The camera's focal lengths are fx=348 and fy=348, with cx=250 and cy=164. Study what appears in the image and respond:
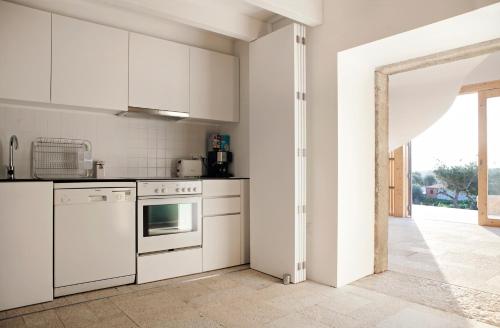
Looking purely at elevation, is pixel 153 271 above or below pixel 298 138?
below

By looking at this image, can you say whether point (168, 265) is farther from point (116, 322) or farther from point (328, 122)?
point (328, 122)

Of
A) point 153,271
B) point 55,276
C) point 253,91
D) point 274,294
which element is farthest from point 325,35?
point 55,276

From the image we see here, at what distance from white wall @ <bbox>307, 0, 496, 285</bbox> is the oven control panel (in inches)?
42.6

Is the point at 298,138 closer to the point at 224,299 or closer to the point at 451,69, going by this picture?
the point at 224,299

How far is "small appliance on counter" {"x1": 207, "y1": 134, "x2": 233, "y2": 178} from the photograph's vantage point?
12.8 feet

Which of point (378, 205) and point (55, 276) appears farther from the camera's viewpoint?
point (378, 205)

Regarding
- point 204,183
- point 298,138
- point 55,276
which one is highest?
point 298,138

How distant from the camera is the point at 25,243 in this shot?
2.49m

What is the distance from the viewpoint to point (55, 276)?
2604 millimetres

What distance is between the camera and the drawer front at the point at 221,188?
3396mm

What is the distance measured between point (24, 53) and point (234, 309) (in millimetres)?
2553

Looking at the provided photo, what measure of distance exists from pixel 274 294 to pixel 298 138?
4.33 ft

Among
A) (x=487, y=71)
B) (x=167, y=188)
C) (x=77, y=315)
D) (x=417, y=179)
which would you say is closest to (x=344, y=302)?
(x=167, y=188)

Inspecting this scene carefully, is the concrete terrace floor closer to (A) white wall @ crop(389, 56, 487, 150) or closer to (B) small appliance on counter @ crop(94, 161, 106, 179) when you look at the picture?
(A) white wall @ crop(389, 56, 487, 150)
